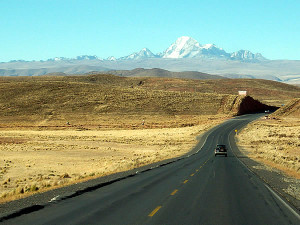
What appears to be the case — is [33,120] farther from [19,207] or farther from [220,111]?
[19,207]

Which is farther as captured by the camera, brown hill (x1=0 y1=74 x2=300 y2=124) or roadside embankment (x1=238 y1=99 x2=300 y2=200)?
brown hill (x1=0 y1=74 x2=300 y2=124)

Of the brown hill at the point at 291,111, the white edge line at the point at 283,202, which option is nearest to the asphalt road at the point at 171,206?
the white edge line at the point at 283,202

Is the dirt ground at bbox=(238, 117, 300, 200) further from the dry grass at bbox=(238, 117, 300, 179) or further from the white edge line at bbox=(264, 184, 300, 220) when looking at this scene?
the white edge line at bbox=(264, 184, 300, 220)

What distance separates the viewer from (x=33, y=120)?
395 feet

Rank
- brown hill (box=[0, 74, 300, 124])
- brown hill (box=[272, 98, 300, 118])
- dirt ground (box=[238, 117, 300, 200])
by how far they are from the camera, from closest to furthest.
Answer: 1. dirt ground (box=[238, 117, 300, 200])
2. brown hill (box=[272, 98, 300, 118])
3. brown hill (box=[0, 74, 300, 124])

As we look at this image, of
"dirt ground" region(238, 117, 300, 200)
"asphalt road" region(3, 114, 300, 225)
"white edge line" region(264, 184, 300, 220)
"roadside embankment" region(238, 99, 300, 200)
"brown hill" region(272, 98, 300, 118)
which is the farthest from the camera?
"brown hill" region(272, 98, 300, 118)

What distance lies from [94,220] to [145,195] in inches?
204

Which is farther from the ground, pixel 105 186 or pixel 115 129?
pixel 105 186

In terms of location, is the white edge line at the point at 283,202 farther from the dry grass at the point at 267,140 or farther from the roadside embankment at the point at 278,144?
the dry grass at the point at 267,140

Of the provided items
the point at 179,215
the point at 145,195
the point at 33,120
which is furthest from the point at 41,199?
the point at 33,120

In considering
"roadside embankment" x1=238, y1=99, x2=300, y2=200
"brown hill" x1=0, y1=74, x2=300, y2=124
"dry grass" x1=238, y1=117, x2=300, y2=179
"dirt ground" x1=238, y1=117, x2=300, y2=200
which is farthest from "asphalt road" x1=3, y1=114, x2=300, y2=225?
"brown hill" x1=0, y1=74, x2=300, y2=124

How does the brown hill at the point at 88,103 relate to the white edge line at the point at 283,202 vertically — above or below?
below

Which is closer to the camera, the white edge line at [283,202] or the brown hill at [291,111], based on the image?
the white edge line at [283,202]

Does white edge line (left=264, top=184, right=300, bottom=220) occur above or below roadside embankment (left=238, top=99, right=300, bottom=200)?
above
